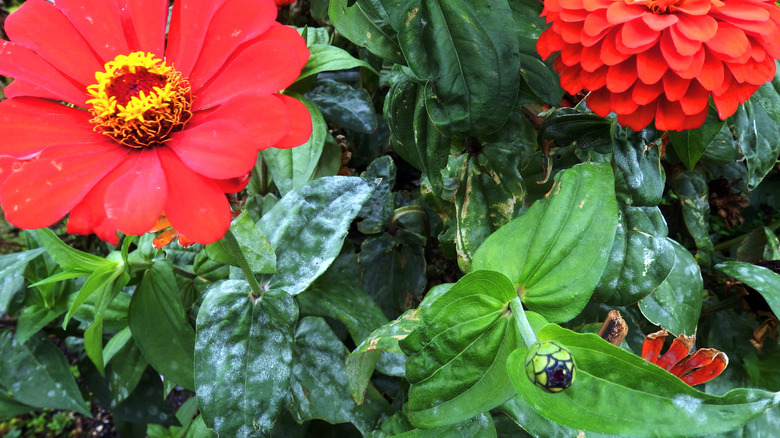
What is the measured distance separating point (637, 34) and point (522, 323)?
223 millimetres

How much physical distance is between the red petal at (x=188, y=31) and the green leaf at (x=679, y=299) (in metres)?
0.48

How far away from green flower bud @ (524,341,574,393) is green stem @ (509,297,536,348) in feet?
→ 0.11

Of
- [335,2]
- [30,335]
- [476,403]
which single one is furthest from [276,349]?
[30,335]

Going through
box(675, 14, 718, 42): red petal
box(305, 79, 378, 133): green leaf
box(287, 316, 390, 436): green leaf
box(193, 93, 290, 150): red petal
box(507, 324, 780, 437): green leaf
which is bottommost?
box(287, 316, 390, 436): green leaf

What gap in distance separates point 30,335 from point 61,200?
1.53ft

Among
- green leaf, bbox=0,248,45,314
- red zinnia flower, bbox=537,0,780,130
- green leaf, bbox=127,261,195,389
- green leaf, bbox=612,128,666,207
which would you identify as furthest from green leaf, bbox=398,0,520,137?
green leaf, bbox=0,248,45,314

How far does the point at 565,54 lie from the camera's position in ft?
1.43

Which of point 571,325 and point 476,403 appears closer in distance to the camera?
point 476,403

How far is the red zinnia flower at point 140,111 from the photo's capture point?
35cm

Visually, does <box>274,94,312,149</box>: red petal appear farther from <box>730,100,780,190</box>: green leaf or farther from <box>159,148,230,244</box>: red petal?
<box>730,100,780,190</box>: green leaf

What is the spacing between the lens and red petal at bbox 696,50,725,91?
0.40 metres

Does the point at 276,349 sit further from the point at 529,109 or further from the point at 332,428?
the point at 529,109

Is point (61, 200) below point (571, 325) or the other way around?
the other way around

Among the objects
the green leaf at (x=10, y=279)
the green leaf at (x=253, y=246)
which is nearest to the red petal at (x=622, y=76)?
the green leaf at (x=253, y=246)
